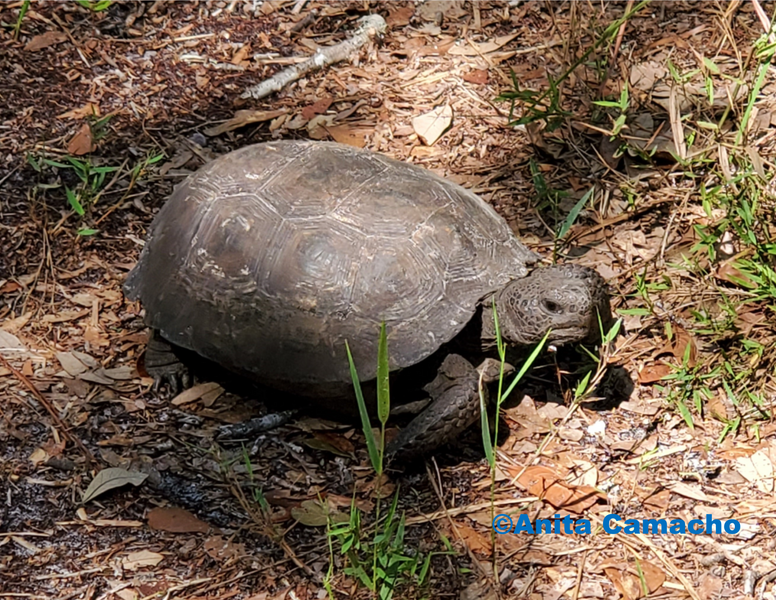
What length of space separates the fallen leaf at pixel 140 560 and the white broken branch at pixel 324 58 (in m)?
3.17

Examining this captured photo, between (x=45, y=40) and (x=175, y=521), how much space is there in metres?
3.75

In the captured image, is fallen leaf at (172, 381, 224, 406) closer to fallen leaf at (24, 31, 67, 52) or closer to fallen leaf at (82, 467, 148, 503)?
fallen leaf at (82, 467, 148, 503)

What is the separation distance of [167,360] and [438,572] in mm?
1626

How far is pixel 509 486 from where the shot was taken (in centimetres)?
352

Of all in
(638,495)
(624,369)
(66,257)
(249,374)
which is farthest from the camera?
(66,257)

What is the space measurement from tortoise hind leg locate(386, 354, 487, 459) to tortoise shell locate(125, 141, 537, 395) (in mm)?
215

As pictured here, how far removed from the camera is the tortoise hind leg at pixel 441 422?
11.4 feet

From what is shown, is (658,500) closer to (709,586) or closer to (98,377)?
(709,586)

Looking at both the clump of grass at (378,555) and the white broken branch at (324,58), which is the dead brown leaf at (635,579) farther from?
the white broken branch at (324,58)

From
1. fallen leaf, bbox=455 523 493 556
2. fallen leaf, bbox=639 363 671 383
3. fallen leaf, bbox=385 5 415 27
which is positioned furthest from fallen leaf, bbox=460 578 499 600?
fallen leaf, bbox=385 5 415 27

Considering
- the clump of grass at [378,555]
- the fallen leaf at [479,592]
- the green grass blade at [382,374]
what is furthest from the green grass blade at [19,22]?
the fallen leaf at [479,592]

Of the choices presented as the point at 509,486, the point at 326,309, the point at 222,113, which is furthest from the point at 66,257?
the point at 509,486

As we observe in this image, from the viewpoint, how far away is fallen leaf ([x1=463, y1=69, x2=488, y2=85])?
5.51 metres

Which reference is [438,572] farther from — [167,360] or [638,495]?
[167,360]
